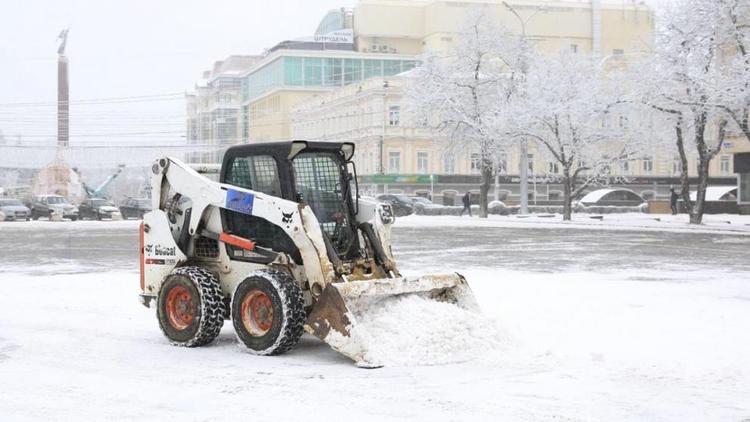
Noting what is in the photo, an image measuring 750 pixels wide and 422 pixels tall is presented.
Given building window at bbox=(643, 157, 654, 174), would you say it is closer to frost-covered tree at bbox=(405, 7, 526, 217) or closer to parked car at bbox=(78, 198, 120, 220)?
frost-covered tree at bbox=(405, 7, 526, 217)

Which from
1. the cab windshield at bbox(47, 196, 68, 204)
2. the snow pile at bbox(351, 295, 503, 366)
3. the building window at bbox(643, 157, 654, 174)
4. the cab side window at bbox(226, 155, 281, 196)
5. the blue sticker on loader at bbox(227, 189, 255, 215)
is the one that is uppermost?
the building window at bbox(643, 157, 654, 174)

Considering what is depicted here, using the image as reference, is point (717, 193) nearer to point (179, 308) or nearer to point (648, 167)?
point (648, 167)

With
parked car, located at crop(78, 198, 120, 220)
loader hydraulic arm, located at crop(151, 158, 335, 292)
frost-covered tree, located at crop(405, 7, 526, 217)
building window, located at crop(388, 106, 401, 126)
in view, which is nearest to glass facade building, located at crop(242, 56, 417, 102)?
building window, located at crop(388, 106, 401, 126)

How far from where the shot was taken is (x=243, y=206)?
1015cm

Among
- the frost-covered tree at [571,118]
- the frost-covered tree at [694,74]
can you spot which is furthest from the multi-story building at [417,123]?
the frost-covered tree at [694,74]

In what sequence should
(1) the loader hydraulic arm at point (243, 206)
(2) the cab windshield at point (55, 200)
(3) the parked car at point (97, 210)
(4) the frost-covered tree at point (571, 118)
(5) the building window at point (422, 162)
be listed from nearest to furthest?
(1) the loader hydraulic arm at point (243, 206) → (4) the frost-covered tree at point (571, 118) → (3) the parked car at point (97, 210) → (2) the cab windshield at point (55, 200) → (5) the building window at point (422, 162)

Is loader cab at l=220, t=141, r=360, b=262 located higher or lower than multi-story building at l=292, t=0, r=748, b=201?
lower

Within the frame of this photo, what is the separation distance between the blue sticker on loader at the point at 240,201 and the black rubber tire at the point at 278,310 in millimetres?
659

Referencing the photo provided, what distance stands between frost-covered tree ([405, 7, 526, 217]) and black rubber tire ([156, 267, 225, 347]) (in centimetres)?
4856

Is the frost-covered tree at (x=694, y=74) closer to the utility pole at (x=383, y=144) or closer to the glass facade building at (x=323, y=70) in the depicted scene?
the utility pole at (x=383, y=144)

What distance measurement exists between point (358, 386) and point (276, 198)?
2.21 metres

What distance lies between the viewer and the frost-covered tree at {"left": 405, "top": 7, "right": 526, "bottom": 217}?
59.9 metres

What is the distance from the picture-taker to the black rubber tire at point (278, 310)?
9555mm

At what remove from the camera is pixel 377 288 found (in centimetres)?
968
